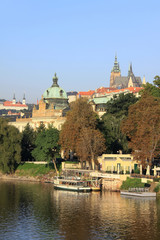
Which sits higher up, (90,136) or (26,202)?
(90,136)

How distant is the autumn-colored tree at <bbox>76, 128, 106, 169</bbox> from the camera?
4355 inches

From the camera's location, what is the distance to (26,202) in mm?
87375

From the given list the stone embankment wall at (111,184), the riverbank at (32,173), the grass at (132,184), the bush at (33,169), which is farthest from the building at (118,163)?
the bush at (33,169)

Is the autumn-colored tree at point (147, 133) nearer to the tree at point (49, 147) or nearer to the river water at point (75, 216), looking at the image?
the river water at point (75, 216)

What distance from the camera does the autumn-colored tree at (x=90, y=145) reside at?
111m

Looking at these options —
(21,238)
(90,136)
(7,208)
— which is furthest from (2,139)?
(21,238)

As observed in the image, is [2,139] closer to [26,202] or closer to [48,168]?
[48,168]

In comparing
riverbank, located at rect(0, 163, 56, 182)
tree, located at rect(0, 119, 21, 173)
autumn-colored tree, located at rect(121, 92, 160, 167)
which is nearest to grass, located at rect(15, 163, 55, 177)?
riverbank, located at rect(0, 163, 56, 182)

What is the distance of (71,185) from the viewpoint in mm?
104500

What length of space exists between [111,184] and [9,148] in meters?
39.3

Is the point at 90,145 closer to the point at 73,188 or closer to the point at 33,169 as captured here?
the point at 73,188

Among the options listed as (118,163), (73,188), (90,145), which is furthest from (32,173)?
(118,163)

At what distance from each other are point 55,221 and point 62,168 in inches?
2089

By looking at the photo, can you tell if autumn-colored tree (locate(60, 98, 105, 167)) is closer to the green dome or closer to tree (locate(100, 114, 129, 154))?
tree (locate(100, 114, 129, 154))
